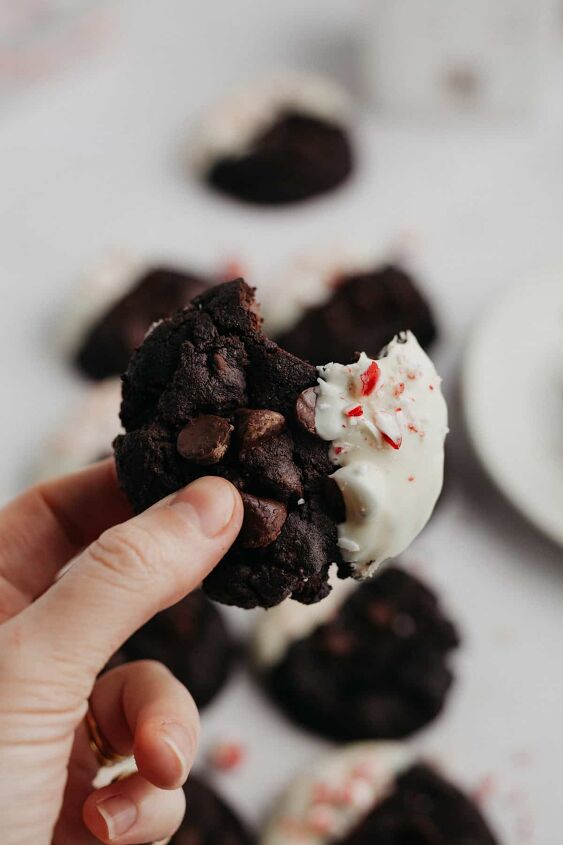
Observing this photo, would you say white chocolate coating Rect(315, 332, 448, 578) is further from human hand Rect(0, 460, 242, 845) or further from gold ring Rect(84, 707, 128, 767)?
gold ring Rect(84, 707, 128, 767)

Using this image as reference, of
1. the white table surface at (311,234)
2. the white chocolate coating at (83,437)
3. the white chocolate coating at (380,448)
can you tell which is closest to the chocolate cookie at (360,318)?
the white table surface at (311,234)

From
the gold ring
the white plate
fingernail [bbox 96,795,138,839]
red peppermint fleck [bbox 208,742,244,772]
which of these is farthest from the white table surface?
fingernail [bbox 96,795,138,839]

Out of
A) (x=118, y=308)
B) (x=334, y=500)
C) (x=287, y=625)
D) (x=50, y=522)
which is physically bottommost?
(x=287, y=625)

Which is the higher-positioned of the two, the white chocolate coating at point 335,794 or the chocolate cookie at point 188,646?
the chocolate cookie at point 188,646

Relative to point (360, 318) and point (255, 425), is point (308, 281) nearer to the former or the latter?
point (360, 318)

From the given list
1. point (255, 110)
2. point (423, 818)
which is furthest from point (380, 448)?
point (255, 110)

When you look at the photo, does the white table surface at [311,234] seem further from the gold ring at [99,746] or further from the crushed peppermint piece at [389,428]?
the crushed peppermint piece at [389,428]
